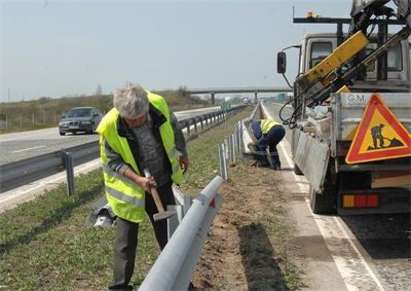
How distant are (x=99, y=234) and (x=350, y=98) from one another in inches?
127

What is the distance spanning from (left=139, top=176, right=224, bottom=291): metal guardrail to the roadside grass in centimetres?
103

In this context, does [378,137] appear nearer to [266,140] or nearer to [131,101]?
[131,101]

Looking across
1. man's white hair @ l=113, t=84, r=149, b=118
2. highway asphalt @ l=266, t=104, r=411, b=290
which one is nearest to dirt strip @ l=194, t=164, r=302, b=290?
highway asphalt @ l=266, t=104, r=411, b=290

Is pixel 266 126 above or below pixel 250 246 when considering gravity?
above

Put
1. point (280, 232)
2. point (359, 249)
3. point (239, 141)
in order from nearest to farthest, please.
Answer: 1. point (359, 249)
2. point (280, 232)
3. point (239, 141)

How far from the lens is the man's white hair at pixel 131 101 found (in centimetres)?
→ 465

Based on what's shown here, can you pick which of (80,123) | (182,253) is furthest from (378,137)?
(80,123)

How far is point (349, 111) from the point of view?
6.89 meters

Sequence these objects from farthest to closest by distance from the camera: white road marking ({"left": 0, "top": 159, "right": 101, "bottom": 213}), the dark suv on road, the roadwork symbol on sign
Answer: the dark suv on road, white road marking ({"left": 0, "top": 159, "right": 101, "bottom": 213}), the roadwork symbol on sign

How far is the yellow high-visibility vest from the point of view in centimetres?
488

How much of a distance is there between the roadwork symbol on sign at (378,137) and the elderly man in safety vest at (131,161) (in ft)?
8.27

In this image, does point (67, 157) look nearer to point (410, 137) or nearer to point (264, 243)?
point (264, 243)

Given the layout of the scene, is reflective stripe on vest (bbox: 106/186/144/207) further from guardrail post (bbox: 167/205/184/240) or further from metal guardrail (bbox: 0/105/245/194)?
metal guardrail (bbox: 0/105/245/194)

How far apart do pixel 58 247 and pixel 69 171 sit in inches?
134
